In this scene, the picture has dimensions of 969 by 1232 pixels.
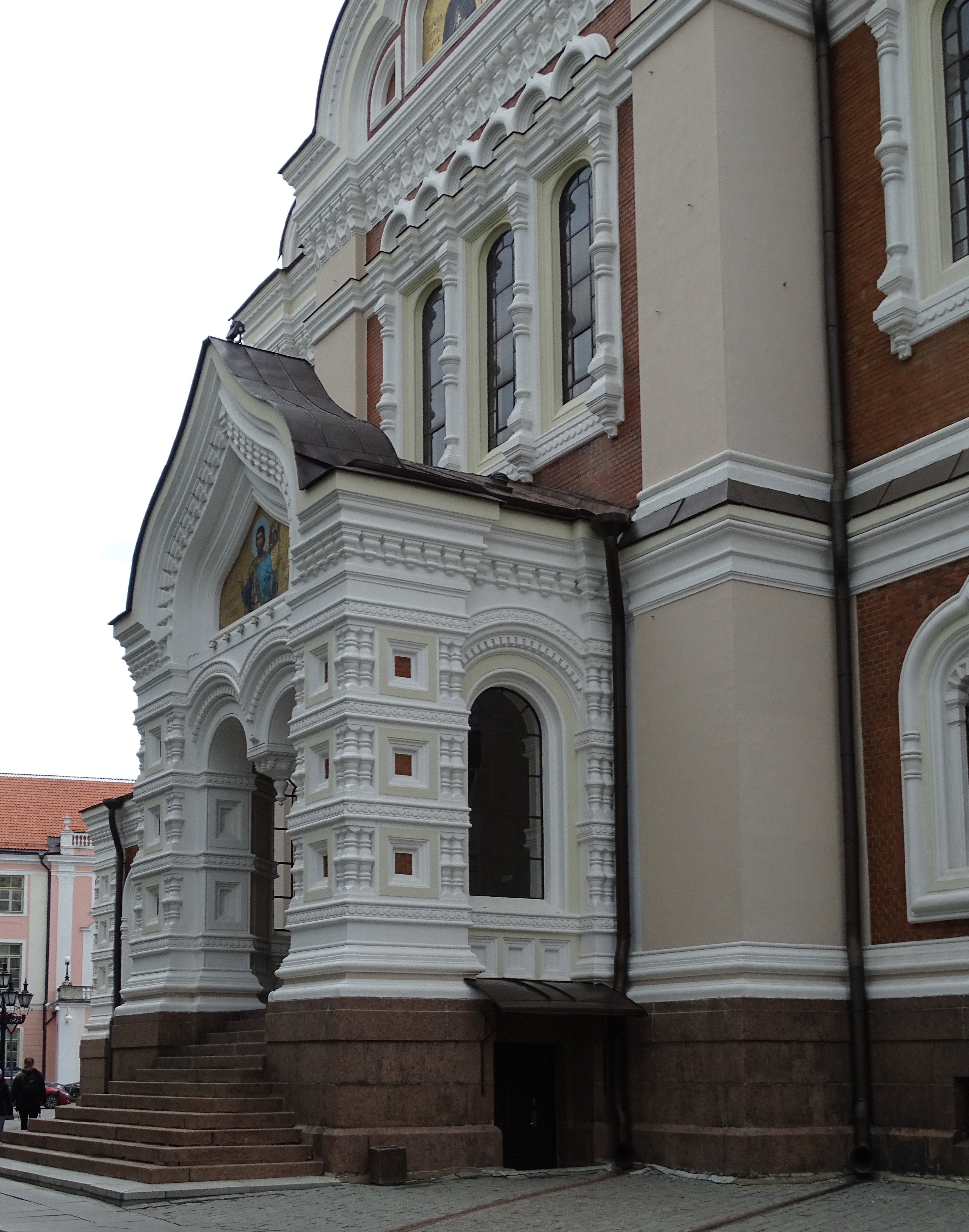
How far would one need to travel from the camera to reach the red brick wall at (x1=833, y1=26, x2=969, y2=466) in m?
12.9

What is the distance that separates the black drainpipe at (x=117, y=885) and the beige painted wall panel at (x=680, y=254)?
8193 millimetres

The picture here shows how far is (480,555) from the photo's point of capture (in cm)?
1362

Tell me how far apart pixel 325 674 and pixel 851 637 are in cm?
419

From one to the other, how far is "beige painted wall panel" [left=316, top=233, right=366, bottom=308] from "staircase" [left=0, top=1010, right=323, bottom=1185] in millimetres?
9205

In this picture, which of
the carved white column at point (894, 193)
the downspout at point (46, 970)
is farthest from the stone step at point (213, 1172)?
the downspout at point (46, 970)

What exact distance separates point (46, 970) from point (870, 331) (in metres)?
45.3

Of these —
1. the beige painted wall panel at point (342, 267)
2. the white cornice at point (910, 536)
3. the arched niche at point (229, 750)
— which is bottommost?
the arched niche at point (229, 750)

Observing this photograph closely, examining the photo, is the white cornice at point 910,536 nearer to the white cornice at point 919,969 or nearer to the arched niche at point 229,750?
the white cornice at point 919,969

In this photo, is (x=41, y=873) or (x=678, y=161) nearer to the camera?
(x=678, y=161)

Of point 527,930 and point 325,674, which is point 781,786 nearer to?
point 527,930

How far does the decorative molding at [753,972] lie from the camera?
12.3 metres

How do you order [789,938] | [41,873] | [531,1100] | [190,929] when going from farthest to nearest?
[41,873] → [190,929] → [531,1100] → [789,938]

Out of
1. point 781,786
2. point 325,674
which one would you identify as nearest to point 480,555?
point 325,674

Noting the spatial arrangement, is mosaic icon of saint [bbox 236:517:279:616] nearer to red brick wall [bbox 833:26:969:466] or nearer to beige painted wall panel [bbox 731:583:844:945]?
beige painted wall panel [bbox 731:583:844:945]
